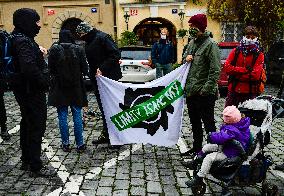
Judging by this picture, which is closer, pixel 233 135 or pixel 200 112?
pixel 233 135

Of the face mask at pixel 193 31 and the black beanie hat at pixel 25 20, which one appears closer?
the black beanie hat at pixel 25 20

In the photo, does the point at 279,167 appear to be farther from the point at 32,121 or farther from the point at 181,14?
the point at 181,14

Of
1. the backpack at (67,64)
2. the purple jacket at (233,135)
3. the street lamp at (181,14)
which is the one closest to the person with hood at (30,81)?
the backpack at (67,64)

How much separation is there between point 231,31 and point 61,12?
913 cm

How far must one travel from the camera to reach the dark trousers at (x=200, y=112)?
5.46 m

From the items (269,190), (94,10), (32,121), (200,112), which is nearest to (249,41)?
(200,112)

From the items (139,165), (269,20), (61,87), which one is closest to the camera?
(139,165)

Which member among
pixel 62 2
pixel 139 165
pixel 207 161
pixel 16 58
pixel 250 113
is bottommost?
pixel 139 165

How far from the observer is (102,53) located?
613 centimetres

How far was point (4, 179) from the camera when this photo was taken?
A: 5.06m

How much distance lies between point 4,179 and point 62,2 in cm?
1700

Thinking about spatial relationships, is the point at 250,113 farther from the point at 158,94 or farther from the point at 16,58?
the point at 16,58

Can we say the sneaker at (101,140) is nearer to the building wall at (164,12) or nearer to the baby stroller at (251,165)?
the baby stroller at (251,165)

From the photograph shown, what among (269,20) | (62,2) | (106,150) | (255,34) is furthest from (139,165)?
(62,2)
